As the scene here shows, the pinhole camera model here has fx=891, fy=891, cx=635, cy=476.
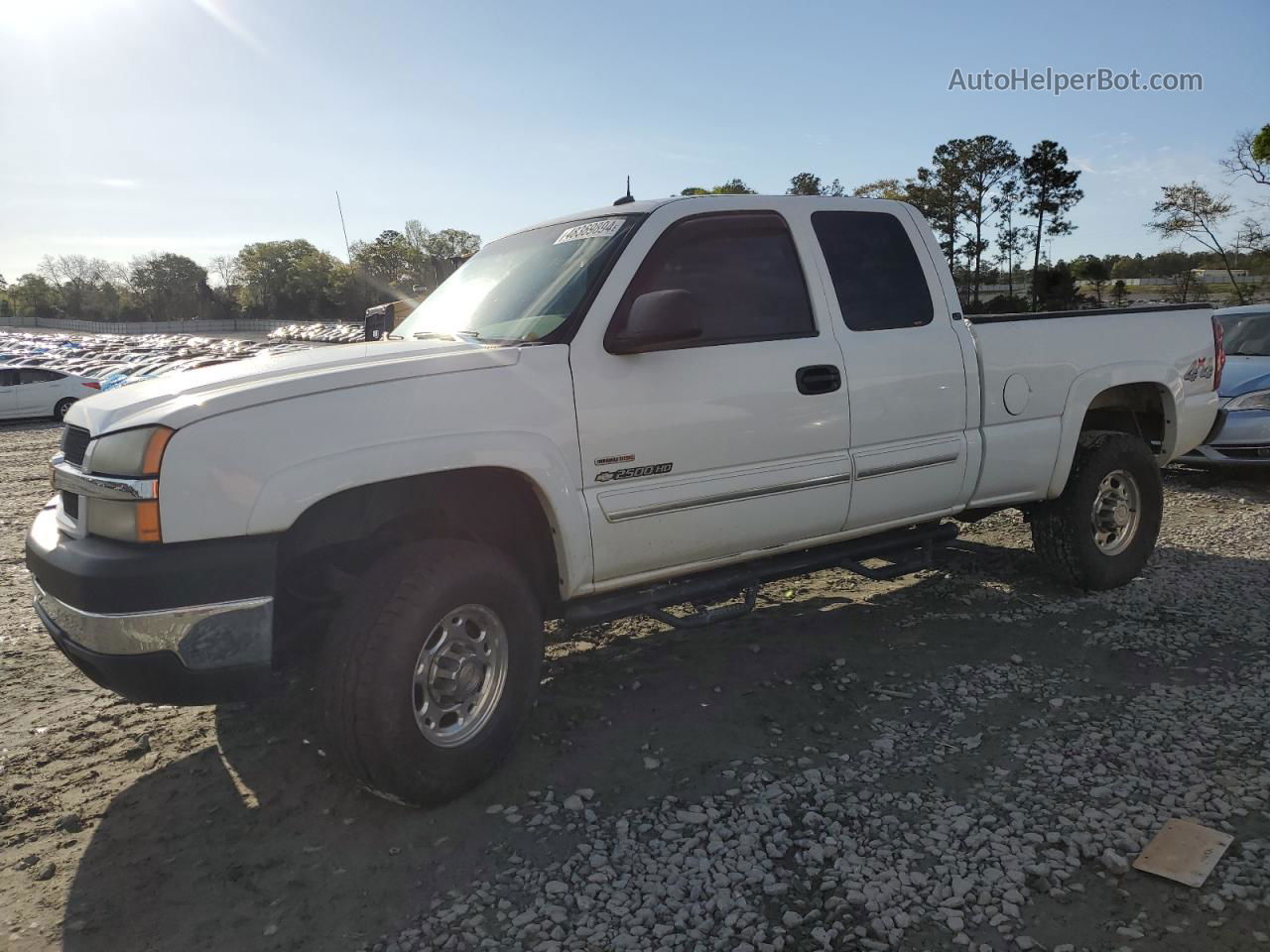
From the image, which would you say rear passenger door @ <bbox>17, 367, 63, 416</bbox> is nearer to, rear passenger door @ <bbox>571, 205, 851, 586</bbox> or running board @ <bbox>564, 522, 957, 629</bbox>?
running board @ <bbox>564, 522, 957, 629</bbox>

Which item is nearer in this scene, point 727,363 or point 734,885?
point 734,885

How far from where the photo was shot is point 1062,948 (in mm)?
2324

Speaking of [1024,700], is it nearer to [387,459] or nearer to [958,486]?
[958,486]

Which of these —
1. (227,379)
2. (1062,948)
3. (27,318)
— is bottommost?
(1062,948)

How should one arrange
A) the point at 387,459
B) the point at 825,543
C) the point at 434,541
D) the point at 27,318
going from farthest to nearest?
the point at 27,318, the point at 825,543, the point at 434,541, the point at 387,459

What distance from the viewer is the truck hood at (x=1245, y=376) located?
7965mm

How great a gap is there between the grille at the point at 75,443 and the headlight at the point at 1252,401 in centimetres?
869

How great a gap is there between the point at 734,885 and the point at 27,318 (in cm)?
15576

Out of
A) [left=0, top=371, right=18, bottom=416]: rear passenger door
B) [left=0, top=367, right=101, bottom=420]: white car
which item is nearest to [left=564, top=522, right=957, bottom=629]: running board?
[left=0, top=367, right=101, bottom=420]: white car

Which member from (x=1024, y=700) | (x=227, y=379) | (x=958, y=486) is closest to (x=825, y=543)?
(x=958, y=486)

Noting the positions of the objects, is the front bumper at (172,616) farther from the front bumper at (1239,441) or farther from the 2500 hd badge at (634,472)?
the front bumper at (1239,441)

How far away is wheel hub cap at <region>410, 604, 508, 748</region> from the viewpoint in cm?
299

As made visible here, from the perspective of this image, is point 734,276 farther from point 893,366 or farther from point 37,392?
point 37,392

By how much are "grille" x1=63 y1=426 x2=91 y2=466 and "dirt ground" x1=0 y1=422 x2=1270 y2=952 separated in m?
1.25
